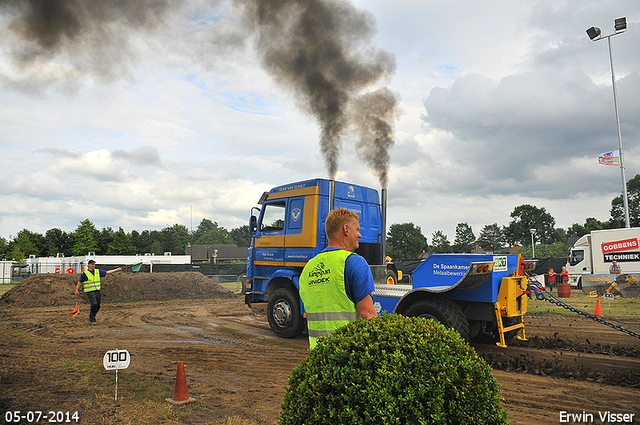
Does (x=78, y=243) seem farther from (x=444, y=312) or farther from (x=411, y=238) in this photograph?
(x=444, y=312)

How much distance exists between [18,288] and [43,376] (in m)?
16.5

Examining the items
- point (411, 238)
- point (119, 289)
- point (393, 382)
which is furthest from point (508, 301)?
point (411, 238)

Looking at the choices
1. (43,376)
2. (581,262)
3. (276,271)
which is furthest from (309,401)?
(581,262)

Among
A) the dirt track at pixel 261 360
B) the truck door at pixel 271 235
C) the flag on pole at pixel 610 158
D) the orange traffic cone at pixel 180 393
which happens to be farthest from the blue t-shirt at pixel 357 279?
the flag on pole at pixel 610 158

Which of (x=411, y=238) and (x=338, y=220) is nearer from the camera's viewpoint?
(x=338, y=220)

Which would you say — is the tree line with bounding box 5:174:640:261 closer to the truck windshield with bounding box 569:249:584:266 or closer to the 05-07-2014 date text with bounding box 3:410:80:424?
the truck windshield with bounding box 569:249:584:266

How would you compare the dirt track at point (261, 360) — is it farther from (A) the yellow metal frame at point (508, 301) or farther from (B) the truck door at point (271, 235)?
(B) the truck door at point (271, 235)

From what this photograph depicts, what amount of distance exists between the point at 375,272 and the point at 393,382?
24.9 feet

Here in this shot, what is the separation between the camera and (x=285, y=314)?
9305 millimetres

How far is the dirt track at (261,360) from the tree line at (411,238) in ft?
99.7

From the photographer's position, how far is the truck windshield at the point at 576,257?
2361 cm

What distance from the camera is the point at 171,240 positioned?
106m

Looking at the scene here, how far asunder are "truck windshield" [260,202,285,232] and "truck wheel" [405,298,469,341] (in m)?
3.76
